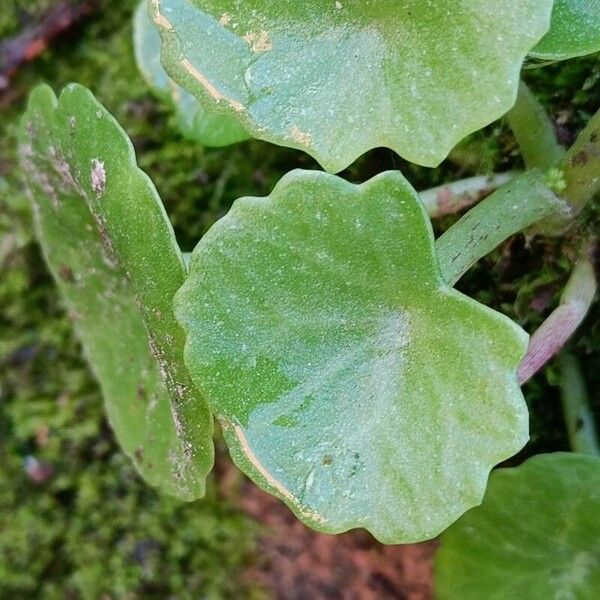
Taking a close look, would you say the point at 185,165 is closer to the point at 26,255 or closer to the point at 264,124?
the point at 26,255

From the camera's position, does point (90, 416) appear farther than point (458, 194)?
Yes

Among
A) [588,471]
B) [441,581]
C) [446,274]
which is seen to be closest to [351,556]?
[441,581]

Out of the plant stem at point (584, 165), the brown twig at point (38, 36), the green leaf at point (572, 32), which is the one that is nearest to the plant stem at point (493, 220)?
the plant stem at point (584, 165)

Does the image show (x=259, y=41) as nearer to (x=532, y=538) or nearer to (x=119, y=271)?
(x=119, y=271)

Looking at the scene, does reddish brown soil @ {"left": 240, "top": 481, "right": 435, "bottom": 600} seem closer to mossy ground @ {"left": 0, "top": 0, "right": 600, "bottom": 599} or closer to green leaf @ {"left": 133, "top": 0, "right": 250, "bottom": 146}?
mossy ground @ {"left": 0, "top": 0, "right": 600, "bottom": 599}

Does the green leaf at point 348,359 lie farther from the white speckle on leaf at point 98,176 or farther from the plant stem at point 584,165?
the plant stem at point 584,165

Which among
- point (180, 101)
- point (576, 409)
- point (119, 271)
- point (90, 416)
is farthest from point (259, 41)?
point (90, 416)
